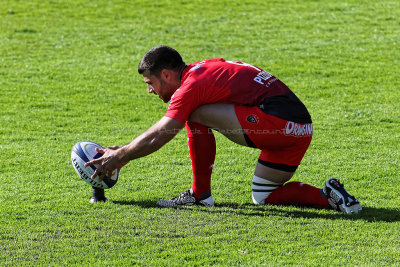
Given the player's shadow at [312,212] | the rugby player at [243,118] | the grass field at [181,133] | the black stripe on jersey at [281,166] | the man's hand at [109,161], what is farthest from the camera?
the black stripe on jersey at [281,166]

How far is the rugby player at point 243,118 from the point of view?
539cm

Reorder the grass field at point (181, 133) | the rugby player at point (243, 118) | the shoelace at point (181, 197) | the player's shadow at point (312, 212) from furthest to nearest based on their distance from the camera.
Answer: the shoelace at point (181, 197) < the rugby player at point (243, 118) < the player's shadow at point (312, 212) < the grass field at point (181, 133)

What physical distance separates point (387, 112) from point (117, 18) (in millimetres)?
Result: 8983

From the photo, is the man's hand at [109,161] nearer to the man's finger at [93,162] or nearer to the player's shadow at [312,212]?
the man's finger at [93,162]

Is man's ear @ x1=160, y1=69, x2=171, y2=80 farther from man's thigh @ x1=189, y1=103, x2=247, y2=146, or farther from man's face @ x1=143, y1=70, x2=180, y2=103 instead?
man's thigh @ x1=189, y1=103, x2=247, y2=146

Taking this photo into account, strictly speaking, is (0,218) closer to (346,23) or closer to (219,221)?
(219,221)

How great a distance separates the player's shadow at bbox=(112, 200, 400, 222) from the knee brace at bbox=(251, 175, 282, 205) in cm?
10

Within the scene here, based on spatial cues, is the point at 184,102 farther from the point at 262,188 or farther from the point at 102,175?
the point at 262,188

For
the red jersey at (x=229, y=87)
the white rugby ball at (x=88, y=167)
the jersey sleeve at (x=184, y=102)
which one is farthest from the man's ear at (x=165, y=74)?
the white rugby ball at (x=88, y=167)

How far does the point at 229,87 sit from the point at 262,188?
3.43 feet

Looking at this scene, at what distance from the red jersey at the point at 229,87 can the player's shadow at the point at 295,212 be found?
0.89 m

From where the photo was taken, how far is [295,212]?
5.46 meters

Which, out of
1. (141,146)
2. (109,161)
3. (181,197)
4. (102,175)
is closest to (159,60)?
(141,146)

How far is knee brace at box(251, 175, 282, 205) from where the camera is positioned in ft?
18.7
